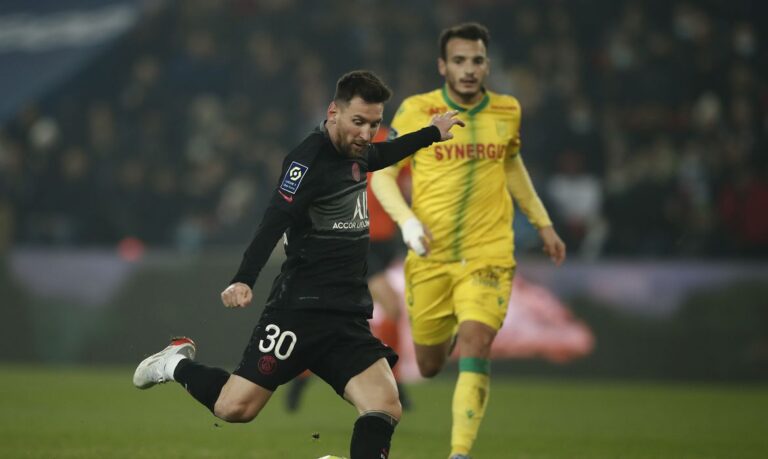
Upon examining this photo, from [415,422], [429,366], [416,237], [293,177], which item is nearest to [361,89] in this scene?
[293,177]

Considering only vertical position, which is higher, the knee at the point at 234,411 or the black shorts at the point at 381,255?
the black shorts at the point at 381,255

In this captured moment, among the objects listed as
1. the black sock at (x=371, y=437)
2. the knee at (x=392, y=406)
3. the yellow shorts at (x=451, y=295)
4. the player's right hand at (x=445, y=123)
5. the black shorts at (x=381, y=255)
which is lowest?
the black sock at (x=371, y=437)

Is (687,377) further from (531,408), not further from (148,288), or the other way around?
(148,288)

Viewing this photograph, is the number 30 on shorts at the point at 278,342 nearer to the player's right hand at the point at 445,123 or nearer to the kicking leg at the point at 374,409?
the kicking leg at the point at 374,409

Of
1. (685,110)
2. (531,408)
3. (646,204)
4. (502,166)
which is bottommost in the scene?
(531,408)

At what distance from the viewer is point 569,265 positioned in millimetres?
13305

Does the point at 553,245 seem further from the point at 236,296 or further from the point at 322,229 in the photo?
the point at 236,296

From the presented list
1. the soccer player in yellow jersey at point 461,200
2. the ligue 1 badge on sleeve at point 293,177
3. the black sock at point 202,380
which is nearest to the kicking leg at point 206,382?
the black sock at point 202,380

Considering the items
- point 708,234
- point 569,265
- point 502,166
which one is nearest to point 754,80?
point 708,234

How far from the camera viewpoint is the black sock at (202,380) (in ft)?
19.1

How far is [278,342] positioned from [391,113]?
35.6 feet

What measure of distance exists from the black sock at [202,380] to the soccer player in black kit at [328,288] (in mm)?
30

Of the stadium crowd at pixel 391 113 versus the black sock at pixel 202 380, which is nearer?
the black sock at pixel 202 380

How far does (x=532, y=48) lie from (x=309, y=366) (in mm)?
11305
